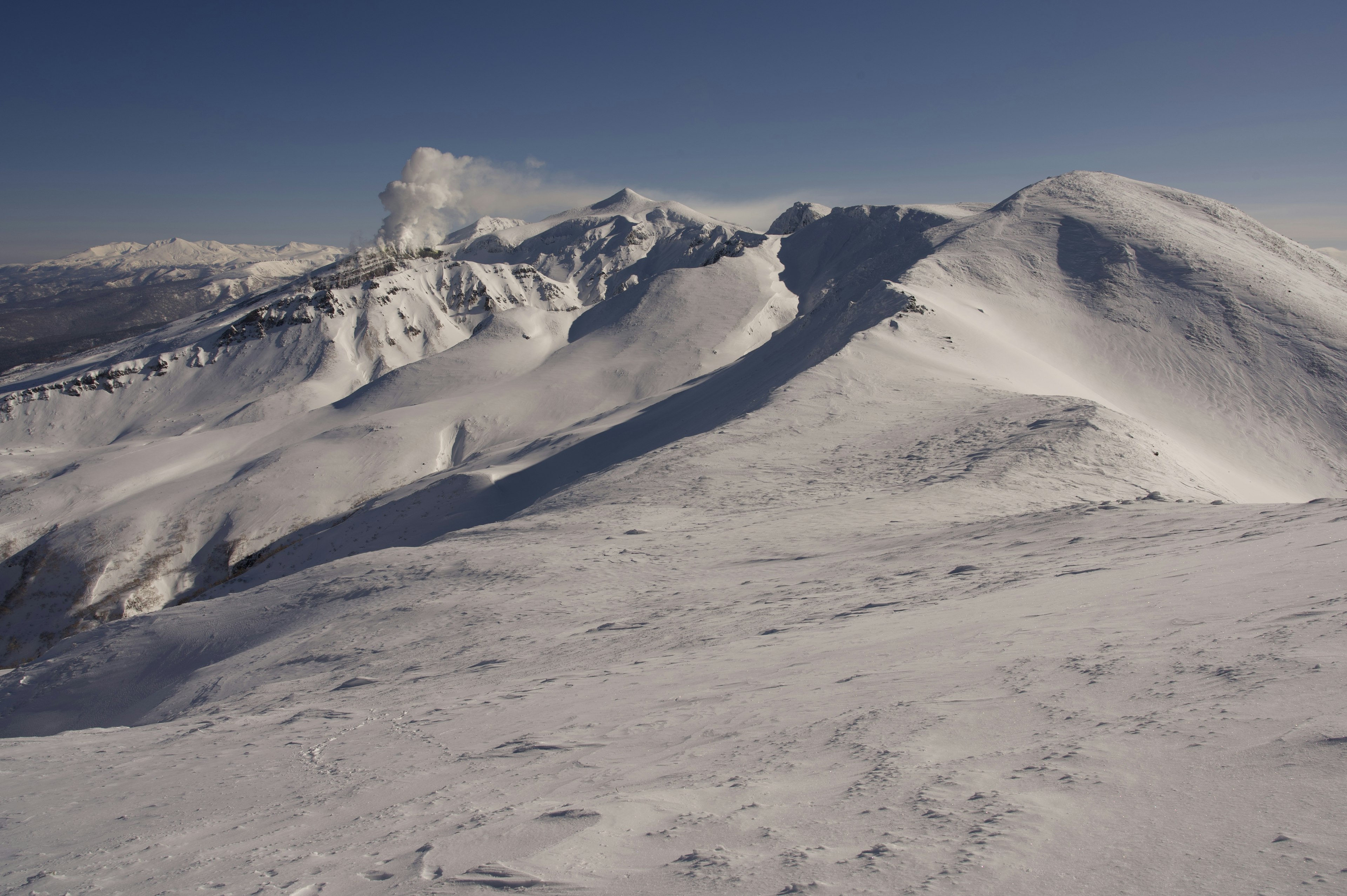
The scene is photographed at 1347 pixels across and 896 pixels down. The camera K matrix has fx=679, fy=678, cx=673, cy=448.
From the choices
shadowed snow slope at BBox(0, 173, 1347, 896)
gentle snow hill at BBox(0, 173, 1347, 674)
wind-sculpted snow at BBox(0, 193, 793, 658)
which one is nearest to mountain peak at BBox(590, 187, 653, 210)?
wind-sculpted snow at BBox(0, 193, 793, 658)

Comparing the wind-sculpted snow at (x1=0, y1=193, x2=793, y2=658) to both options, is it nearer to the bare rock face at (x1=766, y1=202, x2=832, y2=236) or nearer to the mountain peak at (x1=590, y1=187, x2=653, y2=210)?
the bare rock face at (x1=766, y1=202, x2=832, y2=236)

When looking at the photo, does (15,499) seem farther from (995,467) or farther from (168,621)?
(995,467)

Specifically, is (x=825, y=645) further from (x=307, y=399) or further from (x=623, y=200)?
(x=623, y=200)

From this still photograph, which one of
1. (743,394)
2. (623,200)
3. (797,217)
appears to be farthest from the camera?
(623,200)

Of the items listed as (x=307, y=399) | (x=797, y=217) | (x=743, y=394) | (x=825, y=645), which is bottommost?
(x=825, y=645)

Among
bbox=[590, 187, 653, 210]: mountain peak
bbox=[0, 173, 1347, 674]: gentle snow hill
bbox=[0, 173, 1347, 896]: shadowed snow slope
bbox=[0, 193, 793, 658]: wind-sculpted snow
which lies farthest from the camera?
bbox=[590, 187, 653, 210]: mountain peak

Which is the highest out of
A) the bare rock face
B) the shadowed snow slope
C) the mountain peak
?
the mountain peak

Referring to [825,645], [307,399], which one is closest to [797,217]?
[307,399]
